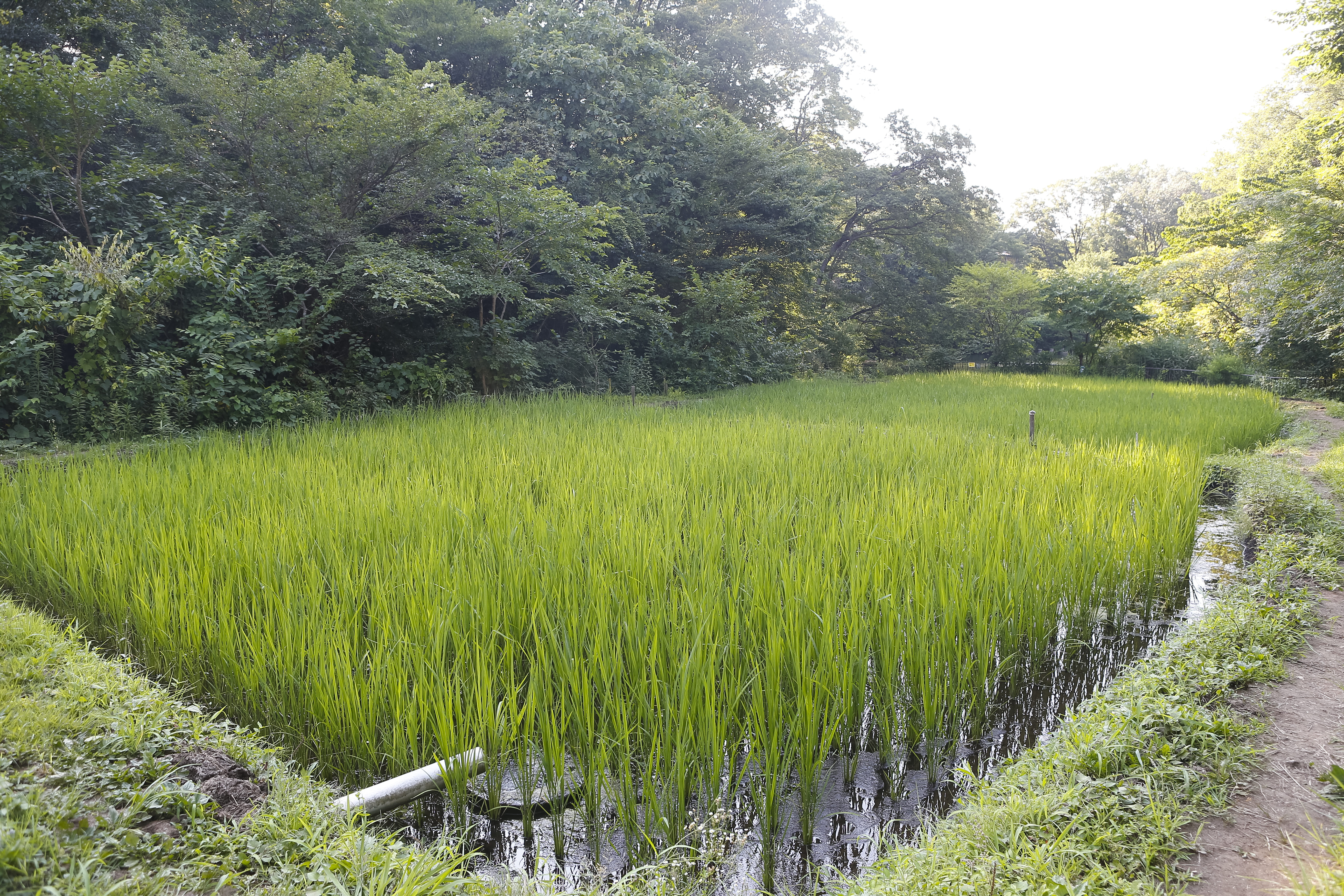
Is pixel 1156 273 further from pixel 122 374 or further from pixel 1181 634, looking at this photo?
pixel 122 374

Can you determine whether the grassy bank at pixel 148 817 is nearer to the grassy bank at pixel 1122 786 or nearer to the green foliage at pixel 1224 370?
the grassy bank at pixel 1122 786

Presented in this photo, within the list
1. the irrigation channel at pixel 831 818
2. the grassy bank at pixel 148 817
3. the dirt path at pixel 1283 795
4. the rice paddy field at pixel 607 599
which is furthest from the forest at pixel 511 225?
the dirt path at pixel 1283 795

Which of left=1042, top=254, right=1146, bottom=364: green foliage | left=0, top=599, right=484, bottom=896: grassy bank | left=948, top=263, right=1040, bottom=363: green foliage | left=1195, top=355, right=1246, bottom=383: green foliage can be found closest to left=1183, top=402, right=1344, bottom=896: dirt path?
left=0, top=599, right=484, bottom=896: grassy bank

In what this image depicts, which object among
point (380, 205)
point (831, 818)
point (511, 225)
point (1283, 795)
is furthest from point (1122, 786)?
point (380, 205)

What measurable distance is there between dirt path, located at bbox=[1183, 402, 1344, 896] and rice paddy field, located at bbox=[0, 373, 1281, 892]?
2.33 feet

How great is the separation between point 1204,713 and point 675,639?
164 cm

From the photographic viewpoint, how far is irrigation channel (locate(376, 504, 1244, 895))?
5.83 ft

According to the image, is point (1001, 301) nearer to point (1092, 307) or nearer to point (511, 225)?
point (1092, 307)

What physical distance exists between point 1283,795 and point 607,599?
203cm

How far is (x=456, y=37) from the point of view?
37.8 ft

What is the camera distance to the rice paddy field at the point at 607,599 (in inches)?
76.2

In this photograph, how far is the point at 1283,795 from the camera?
68.6 inches

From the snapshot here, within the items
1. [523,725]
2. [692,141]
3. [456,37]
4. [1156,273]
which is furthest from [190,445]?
[1156,273]

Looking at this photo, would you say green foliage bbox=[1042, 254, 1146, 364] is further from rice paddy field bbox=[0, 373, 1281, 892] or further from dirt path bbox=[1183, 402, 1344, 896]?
dirt path bbox=[1183, 402, 1344, 896]
